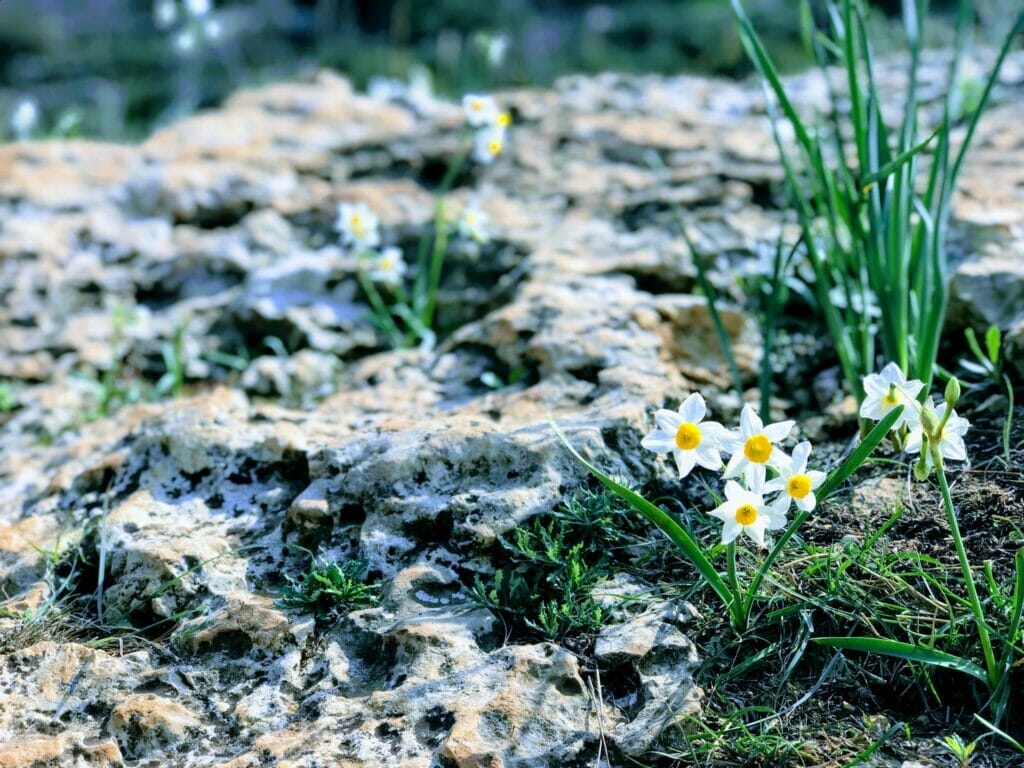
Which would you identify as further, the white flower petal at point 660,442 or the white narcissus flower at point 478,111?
the white narcissus flower at point 478,111

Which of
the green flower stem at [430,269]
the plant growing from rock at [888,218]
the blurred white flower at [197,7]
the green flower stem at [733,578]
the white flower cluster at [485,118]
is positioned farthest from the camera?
the blurred white flower at [197,7]

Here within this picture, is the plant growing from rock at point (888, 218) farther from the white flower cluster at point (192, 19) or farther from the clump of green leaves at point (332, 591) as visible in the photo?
the white flower cluster at point (192, 19)

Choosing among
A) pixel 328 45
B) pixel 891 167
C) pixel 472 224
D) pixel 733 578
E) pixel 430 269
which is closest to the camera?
pixel 733 578

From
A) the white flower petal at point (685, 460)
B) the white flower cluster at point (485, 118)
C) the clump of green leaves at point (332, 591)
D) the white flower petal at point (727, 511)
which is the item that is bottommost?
the clump of green leaves at point (332, 591)

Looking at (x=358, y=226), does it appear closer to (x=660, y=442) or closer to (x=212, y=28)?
(x=660, y=442)

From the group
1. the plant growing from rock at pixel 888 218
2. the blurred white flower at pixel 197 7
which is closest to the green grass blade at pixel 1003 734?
the plant growing from rock at pixel 888 218

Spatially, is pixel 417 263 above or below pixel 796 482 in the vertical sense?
below

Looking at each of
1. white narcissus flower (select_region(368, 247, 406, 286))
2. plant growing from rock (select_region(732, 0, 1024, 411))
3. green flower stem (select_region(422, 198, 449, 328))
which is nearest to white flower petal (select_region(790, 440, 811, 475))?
plant growing from rock (select_region(732, 0, 1024, 411))

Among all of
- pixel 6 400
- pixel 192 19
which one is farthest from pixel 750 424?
pixel 192 19
